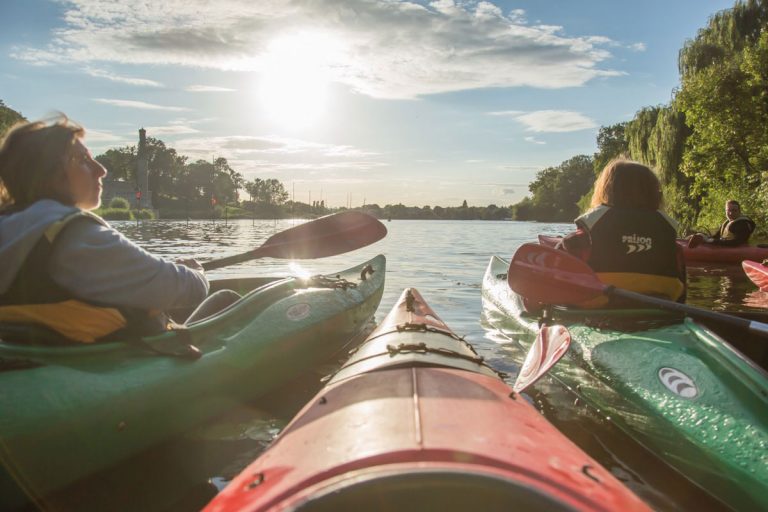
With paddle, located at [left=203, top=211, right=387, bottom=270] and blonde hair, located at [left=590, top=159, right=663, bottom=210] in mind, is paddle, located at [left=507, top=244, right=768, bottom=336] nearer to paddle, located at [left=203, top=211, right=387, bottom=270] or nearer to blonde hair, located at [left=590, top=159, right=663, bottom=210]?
blonde hair, located at [left=590, top=159, right=663, bottom=210]

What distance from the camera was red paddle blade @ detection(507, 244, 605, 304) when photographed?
404 centimetres

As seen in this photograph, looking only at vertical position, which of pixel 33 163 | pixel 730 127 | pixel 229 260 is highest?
pixel 730 127

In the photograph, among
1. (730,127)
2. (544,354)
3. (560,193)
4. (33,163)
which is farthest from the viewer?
(560,193)

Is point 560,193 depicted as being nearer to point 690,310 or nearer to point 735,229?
point 735,229

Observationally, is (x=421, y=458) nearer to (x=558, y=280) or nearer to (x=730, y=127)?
(x=558, y=280)

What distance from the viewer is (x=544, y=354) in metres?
3.68

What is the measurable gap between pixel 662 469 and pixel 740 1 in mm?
25308

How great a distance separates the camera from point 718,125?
19.1m

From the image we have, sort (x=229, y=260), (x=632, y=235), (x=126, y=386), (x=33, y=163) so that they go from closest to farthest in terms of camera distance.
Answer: (x=33, y=163), (x=126, y=386), (x=632, y=235), (x=229, y=260)

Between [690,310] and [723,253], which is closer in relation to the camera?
[690,310]

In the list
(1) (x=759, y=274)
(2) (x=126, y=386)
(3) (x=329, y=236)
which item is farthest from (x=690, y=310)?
(1) (x=759, y=274)

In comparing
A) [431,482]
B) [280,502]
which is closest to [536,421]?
[431,482]

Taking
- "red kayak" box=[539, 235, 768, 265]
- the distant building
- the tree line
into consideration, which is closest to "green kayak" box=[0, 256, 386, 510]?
"red kayak" box=[539, 235, 768, 265]

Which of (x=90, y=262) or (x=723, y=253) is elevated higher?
(x=90, y=262)
